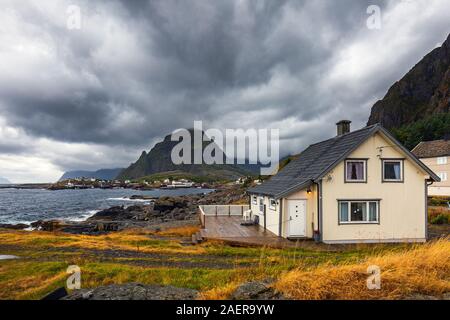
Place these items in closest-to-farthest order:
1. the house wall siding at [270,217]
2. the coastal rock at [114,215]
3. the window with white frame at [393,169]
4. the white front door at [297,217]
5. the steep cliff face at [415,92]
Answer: the white front door at [297,217] < the window with white frame at [393,169] < the house wall siding at [270,217] < the coastal rock at [114,215] < the steep cliff face at [415,92]

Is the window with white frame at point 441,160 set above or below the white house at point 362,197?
above

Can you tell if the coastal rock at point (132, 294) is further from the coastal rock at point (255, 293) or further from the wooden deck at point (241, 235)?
the wooden deck at point (241, 235)

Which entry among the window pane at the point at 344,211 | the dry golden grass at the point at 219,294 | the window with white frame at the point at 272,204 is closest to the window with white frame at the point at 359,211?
the window pane at the point at 344,211

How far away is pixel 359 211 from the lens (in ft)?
68.3

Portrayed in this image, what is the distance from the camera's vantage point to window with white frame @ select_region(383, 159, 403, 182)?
21.1 meters

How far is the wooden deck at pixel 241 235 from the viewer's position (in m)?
19.3

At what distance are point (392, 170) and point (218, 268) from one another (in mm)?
14570

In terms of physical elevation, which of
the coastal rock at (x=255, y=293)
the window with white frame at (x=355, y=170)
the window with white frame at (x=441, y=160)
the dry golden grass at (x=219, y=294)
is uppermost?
the window with white frame at (x=441, y=160)

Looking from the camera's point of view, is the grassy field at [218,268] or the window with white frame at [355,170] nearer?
the grassy field at [218,268]

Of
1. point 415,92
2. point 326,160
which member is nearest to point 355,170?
point 326,160

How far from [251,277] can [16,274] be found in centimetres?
970

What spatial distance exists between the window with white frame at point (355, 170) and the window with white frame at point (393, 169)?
5.02 ft

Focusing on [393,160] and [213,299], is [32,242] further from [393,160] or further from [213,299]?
[393,160]

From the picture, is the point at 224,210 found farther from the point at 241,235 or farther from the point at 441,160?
the point at 441,160
